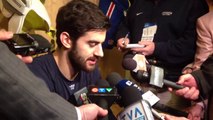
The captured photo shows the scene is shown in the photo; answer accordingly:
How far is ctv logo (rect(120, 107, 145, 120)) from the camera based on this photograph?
0.85 m

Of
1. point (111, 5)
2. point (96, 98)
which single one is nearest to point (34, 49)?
point (96, 98)

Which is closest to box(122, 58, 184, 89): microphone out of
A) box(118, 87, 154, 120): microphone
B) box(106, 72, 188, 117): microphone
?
box(106, 72, 188, 117): microphone

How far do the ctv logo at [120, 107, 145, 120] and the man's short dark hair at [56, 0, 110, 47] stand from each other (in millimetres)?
674

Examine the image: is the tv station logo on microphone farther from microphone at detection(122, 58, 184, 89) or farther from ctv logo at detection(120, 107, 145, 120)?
microphone at detection(122, 58, 184, 89)

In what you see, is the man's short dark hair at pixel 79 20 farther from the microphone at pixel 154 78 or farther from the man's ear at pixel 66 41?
the microphone at pixel 154 78

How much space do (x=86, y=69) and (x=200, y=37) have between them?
0.81m

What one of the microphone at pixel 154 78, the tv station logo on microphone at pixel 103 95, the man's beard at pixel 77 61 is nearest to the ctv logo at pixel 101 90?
the tv station logo on microphone at pixel 103 95

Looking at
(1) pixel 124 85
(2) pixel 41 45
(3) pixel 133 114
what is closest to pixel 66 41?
(1) pixel 124 85

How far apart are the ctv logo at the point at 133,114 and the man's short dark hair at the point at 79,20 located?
2.21 feet

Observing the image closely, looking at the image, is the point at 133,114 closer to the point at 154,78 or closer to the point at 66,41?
the point at 154,78

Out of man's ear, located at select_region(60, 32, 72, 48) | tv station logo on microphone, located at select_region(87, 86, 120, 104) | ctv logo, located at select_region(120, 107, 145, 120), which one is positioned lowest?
ctv logo, located at select_region(120, 107, 145, 120)

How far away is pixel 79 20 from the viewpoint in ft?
4.87

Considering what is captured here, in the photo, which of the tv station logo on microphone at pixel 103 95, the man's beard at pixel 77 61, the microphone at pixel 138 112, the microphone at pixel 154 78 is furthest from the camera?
the man's beard at pixel 77 61

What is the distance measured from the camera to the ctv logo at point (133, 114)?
85cm
